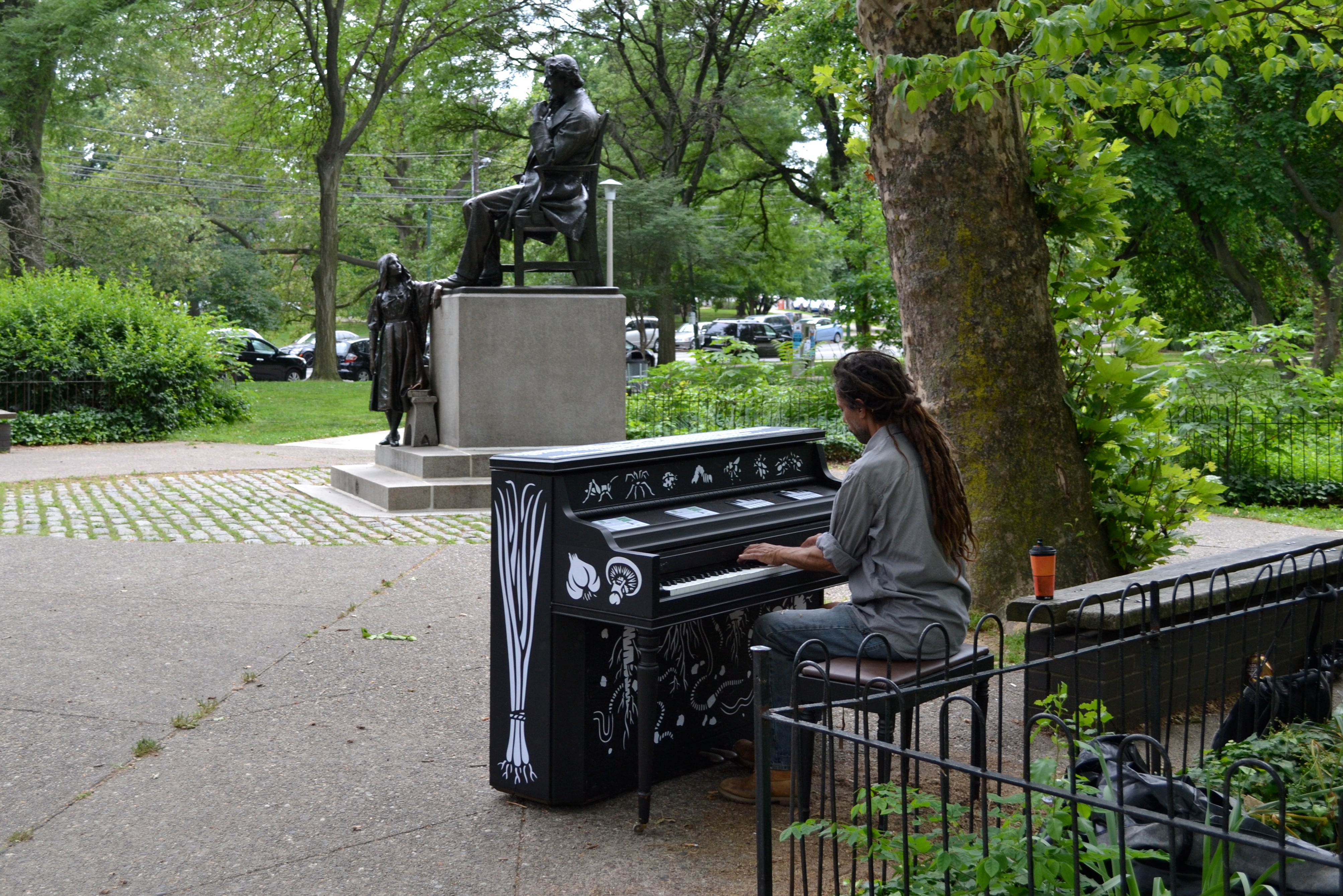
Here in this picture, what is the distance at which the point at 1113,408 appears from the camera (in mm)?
7234

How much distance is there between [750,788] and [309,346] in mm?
38801

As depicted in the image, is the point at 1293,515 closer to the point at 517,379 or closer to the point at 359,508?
the point at 517,379

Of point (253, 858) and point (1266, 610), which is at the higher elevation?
point (1266, 610)

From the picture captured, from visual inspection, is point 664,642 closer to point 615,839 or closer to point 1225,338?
point 615,839

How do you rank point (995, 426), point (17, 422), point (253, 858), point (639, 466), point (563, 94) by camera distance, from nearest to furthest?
1. point (253, 858)
2. point (639, 466)
3. point (995, 426)
4. point (563, 94)
5. point (17, 422)

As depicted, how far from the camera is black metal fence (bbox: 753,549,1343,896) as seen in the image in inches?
107

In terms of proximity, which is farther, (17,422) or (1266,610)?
(17,422)

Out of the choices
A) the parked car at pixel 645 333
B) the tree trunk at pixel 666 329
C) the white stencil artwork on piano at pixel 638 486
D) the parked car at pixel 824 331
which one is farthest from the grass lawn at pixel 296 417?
the parked car at pixel 824 331

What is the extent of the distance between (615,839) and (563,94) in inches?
396

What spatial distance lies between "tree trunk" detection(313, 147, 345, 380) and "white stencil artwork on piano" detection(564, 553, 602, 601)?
28598 millimetres

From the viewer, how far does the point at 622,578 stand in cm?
407

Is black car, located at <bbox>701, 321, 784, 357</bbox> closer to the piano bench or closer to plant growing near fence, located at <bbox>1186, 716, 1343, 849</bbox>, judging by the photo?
plant growing near fence, located at <bbox>1186, 716, 1343, 849</bbox>

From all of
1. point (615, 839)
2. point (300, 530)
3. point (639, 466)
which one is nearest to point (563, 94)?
point (300, 530)

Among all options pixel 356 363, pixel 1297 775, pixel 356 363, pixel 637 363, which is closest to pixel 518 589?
pixel 1297 775
